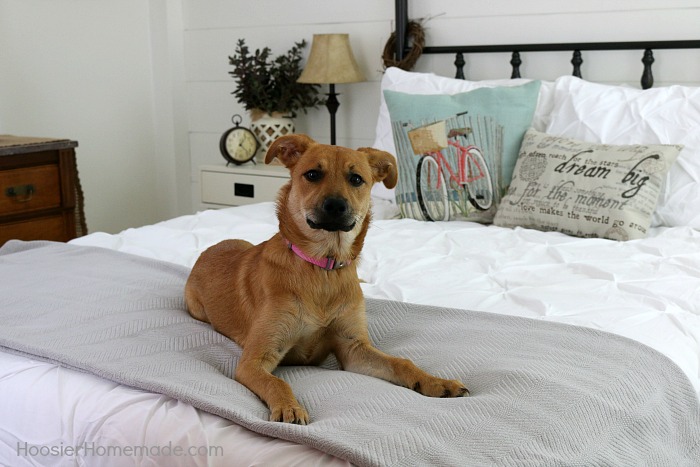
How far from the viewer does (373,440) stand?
1.08 m

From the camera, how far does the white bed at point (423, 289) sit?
3.93 ft

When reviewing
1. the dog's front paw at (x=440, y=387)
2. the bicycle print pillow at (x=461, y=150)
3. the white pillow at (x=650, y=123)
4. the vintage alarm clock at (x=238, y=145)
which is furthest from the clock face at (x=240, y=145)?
the dog's front paw at (x=440, y=387)

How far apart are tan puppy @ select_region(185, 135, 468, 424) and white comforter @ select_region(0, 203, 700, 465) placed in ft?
0.67

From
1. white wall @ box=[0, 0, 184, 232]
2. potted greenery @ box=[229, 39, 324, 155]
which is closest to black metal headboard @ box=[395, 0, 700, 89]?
potted greenery @ box=[229, 39, 324, 155]

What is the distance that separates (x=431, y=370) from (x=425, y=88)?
168 cm

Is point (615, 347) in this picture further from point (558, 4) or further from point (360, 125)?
point (360, 125)

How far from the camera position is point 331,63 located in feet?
11.0

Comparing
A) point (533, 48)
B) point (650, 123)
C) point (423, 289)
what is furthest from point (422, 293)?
point (533, 48)

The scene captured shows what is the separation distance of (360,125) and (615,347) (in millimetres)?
2369

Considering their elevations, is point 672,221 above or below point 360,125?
below

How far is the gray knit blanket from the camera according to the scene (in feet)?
3.61

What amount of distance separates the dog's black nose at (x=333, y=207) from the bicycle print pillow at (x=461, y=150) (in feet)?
3.85

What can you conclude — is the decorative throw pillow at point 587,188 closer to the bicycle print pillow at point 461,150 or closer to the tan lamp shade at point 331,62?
the bicycle print pillow at point 461,150

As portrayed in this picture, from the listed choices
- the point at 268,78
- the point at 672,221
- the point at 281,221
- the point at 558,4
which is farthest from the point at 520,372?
the point at 268,78
